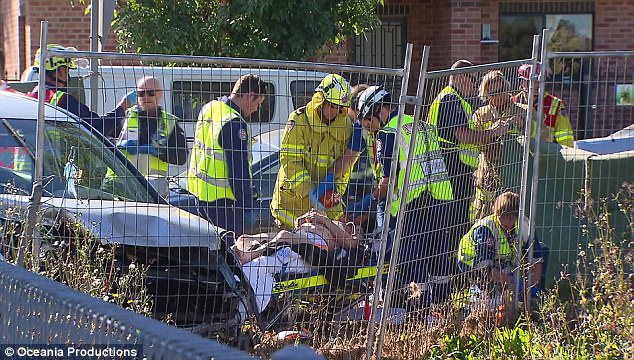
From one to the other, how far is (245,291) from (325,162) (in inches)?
32.4

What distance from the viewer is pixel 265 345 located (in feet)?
18.8

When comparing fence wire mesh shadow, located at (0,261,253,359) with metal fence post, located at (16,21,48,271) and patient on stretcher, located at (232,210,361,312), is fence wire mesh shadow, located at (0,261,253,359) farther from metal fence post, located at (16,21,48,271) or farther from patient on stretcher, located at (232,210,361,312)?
patient on stretcher, located at (232,210,361,312)

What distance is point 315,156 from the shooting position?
571cm

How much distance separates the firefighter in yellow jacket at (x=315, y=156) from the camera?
571 cm

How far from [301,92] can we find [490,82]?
3.91 feet

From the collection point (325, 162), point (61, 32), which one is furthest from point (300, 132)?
point (61, 32)

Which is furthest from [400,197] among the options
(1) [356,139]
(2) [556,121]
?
(2) [556,121]

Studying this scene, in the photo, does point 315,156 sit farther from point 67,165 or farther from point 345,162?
point 67,165

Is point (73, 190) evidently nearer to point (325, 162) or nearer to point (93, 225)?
point (93, 225)

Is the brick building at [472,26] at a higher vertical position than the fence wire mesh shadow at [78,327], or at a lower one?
higher

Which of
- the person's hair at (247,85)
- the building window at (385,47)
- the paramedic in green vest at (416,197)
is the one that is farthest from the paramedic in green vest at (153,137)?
the building window at (385,47)

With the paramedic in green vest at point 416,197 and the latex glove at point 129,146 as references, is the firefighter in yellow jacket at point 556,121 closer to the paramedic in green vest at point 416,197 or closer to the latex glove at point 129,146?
the paramedic in green vest at point 416,197

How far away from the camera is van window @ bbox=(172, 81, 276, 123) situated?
5699 millimetres

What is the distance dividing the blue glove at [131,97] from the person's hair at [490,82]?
6.81 ft
